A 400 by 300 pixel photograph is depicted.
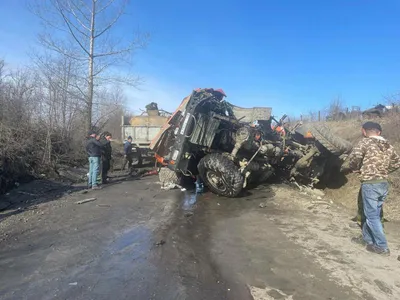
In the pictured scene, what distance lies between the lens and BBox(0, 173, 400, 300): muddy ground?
Result: 291 centimetres

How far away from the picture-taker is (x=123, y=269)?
3361mm

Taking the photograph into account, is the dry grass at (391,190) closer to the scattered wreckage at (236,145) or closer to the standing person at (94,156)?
the scattered wreckage at (236,145)

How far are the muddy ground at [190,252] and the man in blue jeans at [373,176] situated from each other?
0.28 metres

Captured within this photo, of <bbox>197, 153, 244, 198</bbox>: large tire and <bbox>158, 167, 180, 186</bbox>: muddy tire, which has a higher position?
<bbox>197, 153, 244, 198</bbox>: large tire

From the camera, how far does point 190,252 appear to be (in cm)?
387

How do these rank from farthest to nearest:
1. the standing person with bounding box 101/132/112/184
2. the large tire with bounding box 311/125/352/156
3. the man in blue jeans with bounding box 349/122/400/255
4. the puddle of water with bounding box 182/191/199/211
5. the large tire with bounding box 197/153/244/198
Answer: the standing person with bounding box 101/132/112/184 < the large tire with bounding box 311/125/352/156 < the large tire with bounding box 197/153/244/198 < the puddle of water with bounding box 182/191/199/211 < the man in blue jeans with bounding box 349/122/400/255

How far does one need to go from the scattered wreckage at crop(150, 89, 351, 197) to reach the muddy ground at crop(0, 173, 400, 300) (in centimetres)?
82

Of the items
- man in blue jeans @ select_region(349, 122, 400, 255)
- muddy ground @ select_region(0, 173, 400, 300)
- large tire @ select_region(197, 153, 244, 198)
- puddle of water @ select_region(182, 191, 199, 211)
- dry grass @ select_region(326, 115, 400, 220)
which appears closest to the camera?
muddy ground @ select_region(0, 173, 400, 300)

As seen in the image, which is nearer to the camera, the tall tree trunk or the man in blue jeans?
the man in blue jeans

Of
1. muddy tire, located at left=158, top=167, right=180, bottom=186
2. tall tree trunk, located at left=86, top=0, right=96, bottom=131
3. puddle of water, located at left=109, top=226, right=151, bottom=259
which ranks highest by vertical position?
tall tree trunk, located at left=86, top=0, right=96, bottom=131

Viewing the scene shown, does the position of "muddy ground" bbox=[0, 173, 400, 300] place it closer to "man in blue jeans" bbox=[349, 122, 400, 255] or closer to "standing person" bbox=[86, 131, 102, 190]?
"man in blue jeans" bbox=[349, 122, 400, 255]

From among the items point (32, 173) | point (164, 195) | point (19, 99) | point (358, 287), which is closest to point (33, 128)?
point (19, 99)

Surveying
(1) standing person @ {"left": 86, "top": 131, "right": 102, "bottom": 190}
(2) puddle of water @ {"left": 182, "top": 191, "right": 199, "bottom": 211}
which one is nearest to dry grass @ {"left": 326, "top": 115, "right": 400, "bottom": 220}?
(2) puddle of water @ {"left": 182, "top": 191, "right": 199, "bottom": 211}

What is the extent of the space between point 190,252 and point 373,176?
2476mm
